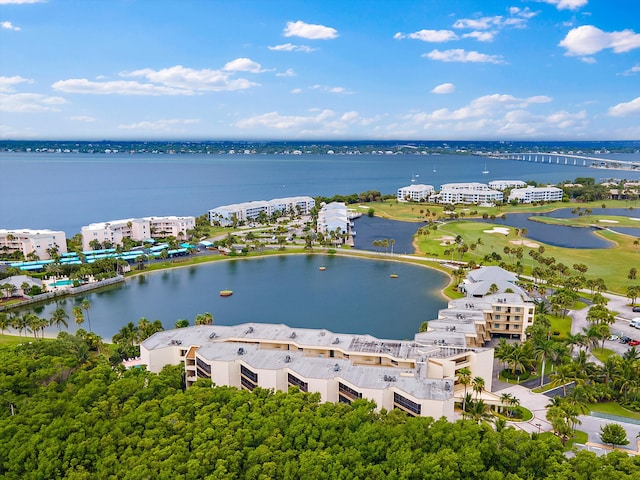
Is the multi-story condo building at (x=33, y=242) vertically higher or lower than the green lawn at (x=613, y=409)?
higher

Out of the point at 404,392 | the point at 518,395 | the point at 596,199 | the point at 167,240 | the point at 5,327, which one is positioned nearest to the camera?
the point at 404,392

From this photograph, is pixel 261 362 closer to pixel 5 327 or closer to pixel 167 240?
pixel 5 327

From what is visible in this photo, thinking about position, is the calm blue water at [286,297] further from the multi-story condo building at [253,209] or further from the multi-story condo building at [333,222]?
the multi-story condo building at [253,209]

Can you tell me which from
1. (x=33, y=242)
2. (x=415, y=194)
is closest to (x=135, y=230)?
(x=33, y=242)

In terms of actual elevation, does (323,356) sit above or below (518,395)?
above

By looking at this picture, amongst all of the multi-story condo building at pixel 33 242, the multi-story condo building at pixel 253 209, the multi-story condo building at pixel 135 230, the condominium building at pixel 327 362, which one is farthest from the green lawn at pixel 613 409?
the multi-story condo building at pixel 253 209

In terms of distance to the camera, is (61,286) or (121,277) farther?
(121,277)

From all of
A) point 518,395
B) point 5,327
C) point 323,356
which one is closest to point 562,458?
point 518,395
